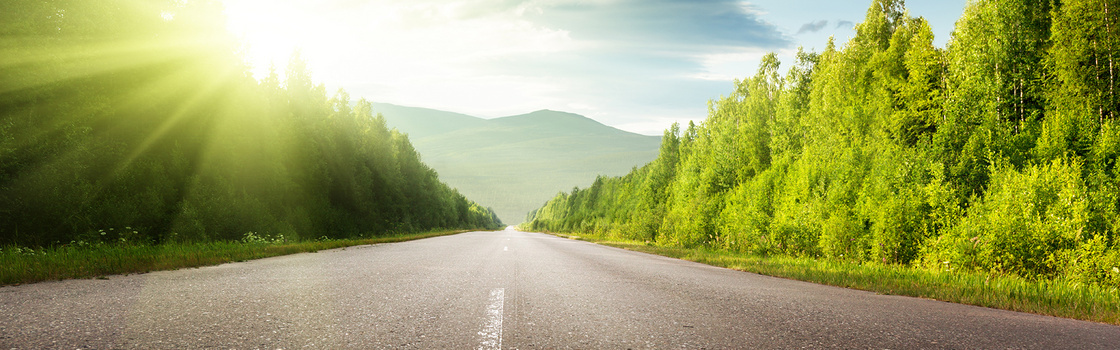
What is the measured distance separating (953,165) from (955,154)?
3.26 ft

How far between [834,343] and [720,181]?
30930 millimetres

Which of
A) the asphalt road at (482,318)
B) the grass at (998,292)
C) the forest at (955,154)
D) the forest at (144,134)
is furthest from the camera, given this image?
the forest at (144,134)

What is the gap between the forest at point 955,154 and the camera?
12234 mm

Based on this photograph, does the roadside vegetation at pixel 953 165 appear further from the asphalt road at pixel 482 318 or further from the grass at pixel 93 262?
the grass at pixel 93 262

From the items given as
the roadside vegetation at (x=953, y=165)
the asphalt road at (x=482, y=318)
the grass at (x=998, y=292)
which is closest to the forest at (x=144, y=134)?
the asphalt road at (x=482, y=318)

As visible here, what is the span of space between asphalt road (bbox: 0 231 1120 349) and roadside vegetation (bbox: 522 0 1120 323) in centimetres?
230

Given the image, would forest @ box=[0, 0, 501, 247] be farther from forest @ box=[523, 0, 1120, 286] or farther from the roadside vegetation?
forest @ box=[523, 0, 1120, 286]

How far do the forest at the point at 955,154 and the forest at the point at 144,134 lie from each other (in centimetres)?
2213

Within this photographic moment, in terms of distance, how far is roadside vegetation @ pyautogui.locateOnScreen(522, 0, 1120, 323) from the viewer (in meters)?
11.7

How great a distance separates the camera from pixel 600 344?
3.92 meters

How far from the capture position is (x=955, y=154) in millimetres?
18297

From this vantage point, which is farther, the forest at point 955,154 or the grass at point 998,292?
the forest at point 955,154

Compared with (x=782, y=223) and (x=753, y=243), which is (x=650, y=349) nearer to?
(x=782, y=223)

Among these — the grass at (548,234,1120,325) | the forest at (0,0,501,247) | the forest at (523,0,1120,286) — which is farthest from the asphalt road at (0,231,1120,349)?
the forest at (0,0,501,247)
